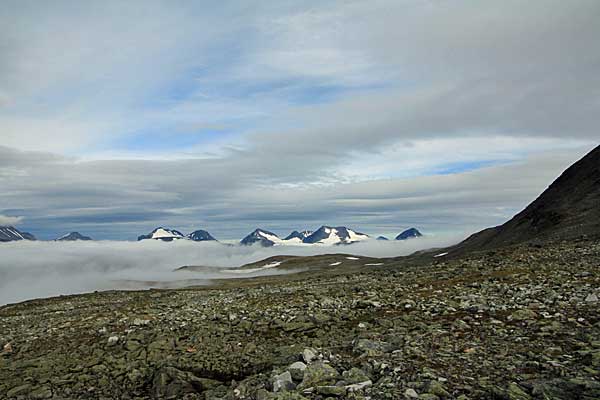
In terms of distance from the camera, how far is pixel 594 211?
70188 mm

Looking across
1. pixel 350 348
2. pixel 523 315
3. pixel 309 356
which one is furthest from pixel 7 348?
pixel 523 315

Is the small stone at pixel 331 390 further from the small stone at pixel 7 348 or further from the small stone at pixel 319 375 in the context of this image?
the small stone at pixel 7 348

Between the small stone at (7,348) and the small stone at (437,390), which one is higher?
the small stone at (437,390)

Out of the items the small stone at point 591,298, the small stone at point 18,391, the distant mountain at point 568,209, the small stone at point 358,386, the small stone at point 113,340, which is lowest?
the small stone at point 18,391

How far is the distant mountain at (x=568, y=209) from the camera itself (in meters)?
63.6

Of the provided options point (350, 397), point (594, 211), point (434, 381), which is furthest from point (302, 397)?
point (594, 211)

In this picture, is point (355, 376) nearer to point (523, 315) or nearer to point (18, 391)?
point (523, 315)

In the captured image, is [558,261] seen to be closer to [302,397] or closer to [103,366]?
[302,397]

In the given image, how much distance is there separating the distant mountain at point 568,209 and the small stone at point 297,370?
2149 inches

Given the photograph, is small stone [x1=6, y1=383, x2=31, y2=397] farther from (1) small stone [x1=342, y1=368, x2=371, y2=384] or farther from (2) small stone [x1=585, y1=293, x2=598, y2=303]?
(2) small stone [x1=585, y1=293, x2=598, y2=303]

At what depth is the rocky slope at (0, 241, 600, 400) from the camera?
35.0ft

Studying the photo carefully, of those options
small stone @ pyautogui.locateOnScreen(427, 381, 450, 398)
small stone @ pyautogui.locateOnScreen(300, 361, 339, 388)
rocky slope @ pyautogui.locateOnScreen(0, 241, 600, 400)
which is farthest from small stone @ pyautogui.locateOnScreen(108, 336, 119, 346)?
small stone @ pyautogui.locateOnScreen(427, 381, 450, 398)

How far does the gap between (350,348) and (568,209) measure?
8081cm

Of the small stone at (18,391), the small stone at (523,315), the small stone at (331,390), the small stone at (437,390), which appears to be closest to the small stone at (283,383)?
the small stone at (331,390)
